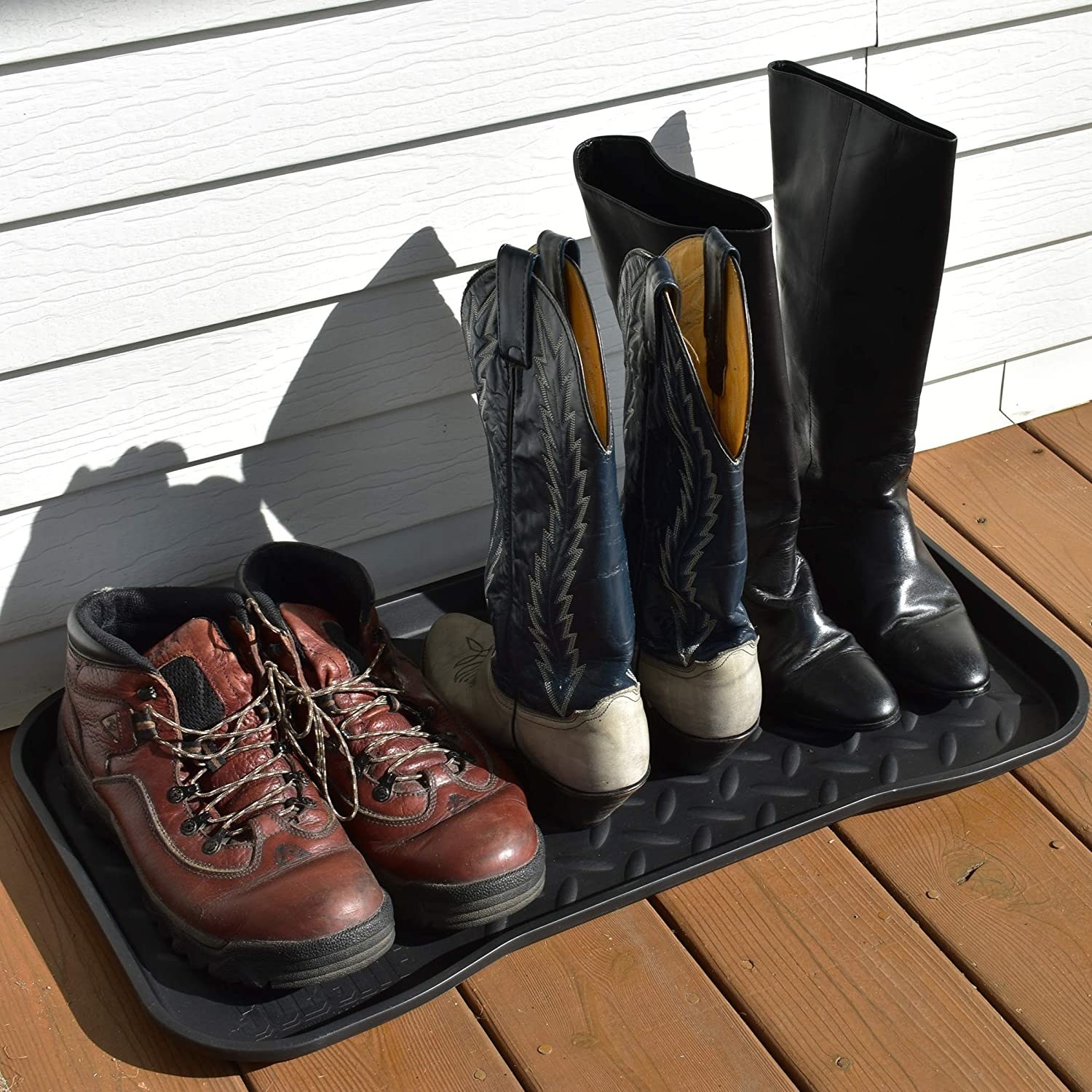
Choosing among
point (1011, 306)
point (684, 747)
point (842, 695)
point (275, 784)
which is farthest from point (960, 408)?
point (275, 784)

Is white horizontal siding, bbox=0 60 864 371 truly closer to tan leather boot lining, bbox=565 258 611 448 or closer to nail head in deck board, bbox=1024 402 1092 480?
tan leather boot lining, bbox=565 258 611 448

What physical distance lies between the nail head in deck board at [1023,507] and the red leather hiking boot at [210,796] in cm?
92

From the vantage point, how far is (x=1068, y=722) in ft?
4.54

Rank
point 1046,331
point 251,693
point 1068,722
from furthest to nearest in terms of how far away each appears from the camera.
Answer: point 1046,331 → point 1068,722 → point 251,693

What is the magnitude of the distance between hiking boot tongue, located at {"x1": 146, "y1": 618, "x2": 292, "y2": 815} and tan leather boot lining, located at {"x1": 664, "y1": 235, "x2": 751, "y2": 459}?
50cm

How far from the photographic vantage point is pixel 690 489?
1.19 m

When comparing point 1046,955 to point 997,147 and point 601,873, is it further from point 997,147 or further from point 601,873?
point 997,147

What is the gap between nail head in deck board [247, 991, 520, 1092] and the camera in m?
1.10

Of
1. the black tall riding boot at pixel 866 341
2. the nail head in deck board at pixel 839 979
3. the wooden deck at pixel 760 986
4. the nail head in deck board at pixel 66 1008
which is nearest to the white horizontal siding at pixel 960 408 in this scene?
the black tall riding boot at pixel 866 341

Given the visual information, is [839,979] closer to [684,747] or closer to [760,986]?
[760,986]

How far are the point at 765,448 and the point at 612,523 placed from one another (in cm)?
24

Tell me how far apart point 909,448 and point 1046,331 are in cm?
59

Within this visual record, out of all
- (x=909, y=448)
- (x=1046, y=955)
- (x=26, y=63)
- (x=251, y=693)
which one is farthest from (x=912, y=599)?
(x=26, y=63)

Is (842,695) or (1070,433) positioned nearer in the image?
(842,695)
